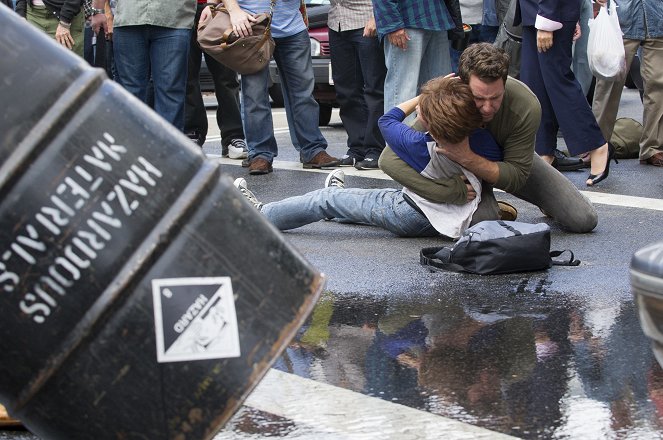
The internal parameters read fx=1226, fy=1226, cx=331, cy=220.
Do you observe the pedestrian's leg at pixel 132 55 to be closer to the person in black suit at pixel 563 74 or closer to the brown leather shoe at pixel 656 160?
the person in black suit at pixel 563 74

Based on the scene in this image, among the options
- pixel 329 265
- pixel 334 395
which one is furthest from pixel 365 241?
pixel 334 395

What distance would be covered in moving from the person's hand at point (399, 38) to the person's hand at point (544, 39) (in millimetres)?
825

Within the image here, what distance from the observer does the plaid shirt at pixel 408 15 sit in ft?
25.0

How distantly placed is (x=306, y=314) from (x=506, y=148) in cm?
358

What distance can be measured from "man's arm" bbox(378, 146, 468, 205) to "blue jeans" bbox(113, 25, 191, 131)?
2.55 m

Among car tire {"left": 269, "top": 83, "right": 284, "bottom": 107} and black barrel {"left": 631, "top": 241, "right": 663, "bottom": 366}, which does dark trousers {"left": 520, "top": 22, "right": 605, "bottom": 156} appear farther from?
car tire {"left": 269, "top": 83, "right": 284, "bottom": 107}

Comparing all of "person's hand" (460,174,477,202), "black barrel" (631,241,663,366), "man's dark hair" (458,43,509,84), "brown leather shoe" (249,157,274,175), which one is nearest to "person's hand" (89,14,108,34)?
"brown leather shoe" (249,157,274,175)

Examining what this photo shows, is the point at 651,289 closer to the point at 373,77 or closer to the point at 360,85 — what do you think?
the point at 373,77

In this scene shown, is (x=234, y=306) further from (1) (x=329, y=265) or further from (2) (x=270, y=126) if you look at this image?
(2) (x=270, y=126)

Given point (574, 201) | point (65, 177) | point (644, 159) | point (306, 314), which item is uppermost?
point (65, 177)

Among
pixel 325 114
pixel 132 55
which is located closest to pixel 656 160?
pixel 132 55

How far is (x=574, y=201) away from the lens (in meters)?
5.92

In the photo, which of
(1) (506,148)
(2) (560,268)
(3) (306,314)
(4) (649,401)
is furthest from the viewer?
(1) (506,148)

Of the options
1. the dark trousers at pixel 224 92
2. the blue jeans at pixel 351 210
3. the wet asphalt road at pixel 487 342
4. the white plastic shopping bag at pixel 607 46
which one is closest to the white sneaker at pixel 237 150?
the dark trousers at pixel 224 92
